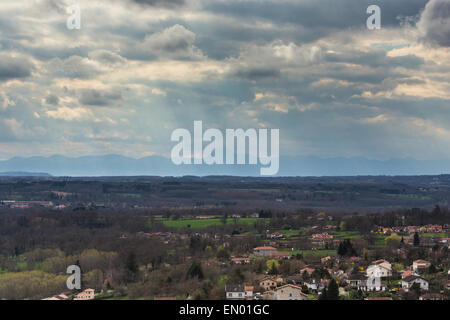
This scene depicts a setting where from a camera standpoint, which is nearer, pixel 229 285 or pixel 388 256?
pixel 229 285

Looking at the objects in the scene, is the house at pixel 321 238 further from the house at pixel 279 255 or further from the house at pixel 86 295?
the house at pixel 86 295

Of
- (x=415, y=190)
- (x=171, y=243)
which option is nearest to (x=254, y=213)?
(x=171, y=243)

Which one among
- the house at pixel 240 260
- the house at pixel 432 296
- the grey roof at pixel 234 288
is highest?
the grey roof at pixel 234 288

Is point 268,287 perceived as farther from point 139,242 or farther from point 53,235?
point 53,235

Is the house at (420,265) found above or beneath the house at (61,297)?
above

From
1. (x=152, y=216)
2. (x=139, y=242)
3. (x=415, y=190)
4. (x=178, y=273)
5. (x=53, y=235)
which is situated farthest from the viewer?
(x=415, y=190)

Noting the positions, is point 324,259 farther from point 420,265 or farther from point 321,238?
point 321,238

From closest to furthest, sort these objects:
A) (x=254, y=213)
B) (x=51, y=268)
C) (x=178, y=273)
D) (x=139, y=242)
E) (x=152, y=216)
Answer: (x=178, y=273)
(x=51, y=268)
(x=139, y=242)
(x=152, y=216)
(x=254, y=213)

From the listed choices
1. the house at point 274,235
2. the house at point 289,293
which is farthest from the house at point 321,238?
the house at point 289,293
